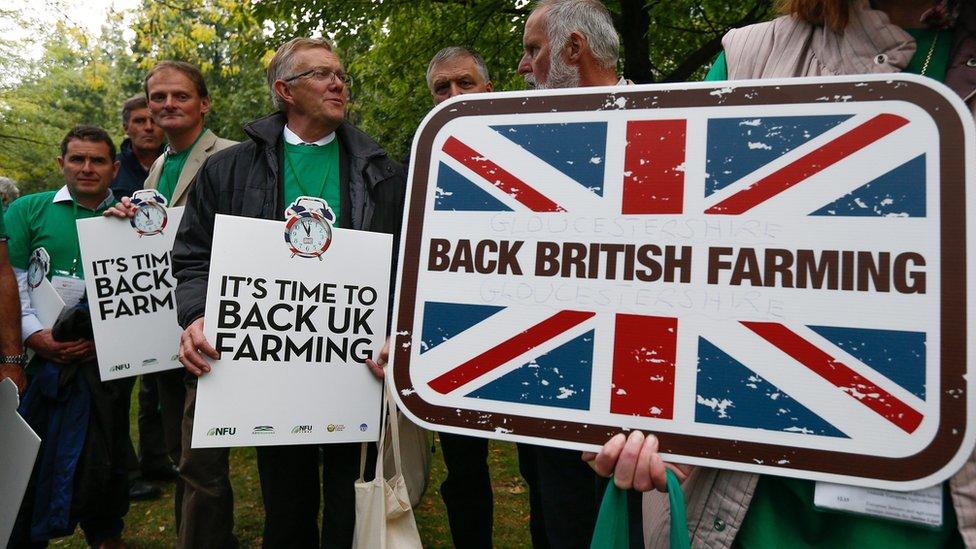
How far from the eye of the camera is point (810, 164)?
3.63 feet

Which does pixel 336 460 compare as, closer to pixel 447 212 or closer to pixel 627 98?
pixel 447 212

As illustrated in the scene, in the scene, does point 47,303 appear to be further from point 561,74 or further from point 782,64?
point 782,64

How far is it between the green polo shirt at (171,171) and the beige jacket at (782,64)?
2936 millimetres

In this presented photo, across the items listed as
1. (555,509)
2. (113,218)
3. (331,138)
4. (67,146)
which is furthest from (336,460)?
(67,146)

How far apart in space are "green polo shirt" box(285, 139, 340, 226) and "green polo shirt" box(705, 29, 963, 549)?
5.69 feet

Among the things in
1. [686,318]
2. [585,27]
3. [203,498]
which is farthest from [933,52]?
[203,498]

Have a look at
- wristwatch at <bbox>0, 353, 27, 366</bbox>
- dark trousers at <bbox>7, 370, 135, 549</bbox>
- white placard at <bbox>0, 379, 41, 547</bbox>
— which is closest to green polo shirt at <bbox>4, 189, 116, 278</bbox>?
dark trousers at <bbox>7, 370, 135, 549</bbox>

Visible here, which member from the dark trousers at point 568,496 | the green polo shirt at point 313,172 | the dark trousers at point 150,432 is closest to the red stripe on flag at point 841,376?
the dark trousers at point 568,496

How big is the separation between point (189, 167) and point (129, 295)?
0.68 meters

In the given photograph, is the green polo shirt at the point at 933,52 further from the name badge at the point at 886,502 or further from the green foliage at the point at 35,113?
the green foliage at the point at 35,113

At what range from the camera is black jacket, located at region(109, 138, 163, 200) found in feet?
12.1

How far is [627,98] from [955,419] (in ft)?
2.37

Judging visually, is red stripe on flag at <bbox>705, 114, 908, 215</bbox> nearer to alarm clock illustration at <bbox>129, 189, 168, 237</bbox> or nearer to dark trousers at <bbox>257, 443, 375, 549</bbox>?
dark trousers at <bbox>257, 443, 375, 549</bbox>

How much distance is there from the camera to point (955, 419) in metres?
0.99
